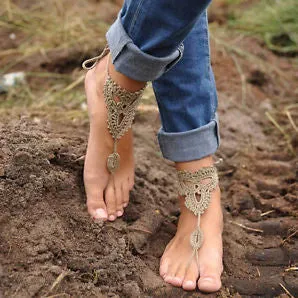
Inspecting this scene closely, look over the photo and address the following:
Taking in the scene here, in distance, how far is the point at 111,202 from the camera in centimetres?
155

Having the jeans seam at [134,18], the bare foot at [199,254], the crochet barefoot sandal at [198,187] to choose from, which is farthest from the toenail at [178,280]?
the jeans seam at [134,18]

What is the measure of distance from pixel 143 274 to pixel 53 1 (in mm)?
2409

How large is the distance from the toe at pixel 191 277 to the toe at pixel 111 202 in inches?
10.1

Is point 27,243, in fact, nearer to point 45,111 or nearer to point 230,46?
point 45,111

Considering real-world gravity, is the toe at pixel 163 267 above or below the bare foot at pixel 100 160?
below

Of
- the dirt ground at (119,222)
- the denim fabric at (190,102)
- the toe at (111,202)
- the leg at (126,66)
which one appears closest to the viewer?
the leg at (126,66)

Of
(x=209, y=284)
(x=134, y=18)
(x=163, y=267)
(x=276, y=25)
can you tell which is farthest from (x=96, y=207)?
(x=276, y=25)

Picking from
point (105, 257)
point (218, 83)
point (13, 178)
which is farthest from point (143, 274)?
point (218, 83)

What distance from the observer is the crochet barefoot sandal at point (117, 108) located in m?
1.43

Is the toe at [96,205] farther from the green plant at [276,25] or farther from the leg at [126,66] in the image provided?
the green plant at [276,25]

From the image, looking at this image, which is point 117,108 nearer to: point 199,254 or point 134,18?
point 134,18

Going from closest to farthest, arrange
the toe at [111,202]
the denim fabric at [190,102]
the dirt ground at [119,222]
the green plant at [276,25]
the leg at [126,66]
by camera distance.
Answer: the leg at [126,66]
the dirt ground at [119,222]
the denim fabric at [190,102]
the toe at [111,202]
the green plant at [276,25]

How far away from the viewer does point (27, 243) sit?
1.33 meters

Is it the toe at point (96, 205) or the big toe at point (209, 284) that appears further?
the toe at point (96, 205)
